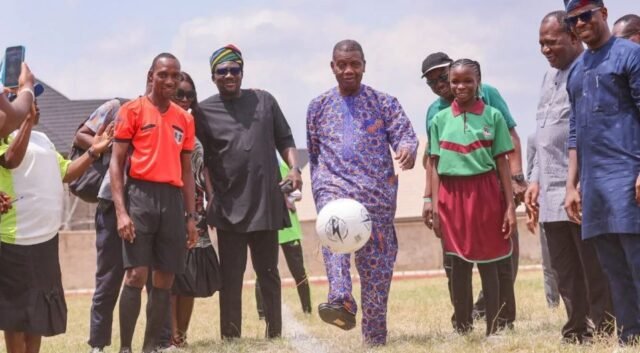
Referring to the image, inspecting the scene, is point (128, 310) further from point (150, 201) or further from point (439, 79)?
point (439, 79)

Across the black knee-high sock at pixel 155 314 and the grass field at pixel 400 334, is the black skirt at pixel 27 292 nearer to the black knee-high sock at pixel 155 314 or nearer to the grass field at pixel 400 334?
the black knee-high sock at pixel 155 314

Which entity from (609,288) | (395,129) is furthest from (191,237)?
(609,288)

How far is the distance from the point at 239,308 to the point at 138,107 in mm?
2218

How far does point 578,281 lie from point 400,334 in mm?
2084

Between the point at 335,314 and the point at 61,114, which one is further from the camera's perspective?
the point at 61,114

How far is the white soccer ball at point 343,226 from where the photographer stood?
7.86 m

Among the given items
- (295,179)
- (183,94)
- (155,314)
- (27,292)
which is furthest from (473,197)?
(27,292)

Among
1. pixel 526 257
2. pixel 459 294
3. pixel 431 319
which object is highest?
pixel 459 294

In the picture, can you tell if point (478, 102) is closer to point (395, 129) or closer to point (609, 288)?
point (395, 129)

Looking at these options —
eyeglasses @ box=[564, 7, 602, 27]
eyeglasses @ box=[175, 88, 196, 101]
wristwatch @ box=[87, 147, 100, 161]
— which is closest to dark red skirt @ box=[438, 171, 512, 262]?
eyeglasses @ box=[564, 7, 602, 27]

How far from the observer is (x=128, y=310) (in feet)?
26.3

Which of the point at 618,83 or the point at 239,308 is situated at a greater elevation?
the point at 618,83

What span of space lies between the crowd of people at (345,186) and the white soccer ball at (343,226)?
28cm

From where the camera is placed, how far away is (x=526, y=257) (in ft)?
98.0
